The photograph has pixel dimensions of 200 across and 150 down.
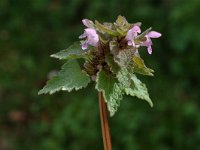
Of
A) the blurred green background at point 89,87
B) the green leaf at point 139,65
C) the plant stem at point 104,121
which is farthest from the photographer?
the blurred green background at point 89,87

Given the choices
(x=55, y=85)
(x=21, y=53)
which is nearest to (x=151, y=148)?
(x=21, y=53)

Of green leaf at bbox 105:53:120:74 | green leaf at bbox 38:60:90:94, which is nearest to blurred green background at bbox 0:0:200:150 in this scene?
green leaf at bbox 38:60:90:94

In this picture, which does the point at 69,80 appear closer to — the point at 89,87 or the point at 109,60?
the point at 109,60

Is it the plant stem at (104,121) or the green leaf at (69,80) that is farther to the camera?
the green leaf at (69,80)

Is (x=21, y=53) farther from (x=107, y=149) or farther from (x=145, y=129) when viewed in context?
(x=107, y=149)

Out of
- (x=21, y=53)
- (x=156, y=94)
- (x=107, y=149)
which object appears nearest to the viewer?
(x=107, y=149)

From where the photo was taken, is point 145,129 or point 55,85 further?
point 145,129

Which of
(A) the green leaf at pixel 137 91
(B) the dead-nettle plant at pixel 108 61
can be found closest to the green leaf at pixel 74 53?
(B) the dead-nettle plant at pixel 108 61

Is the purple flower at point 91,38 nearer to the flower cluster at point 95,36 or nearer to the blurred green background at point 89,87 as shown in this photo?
the flower cluster at point 95,36
